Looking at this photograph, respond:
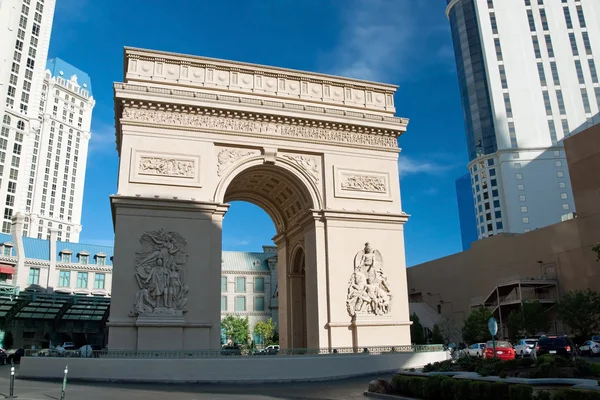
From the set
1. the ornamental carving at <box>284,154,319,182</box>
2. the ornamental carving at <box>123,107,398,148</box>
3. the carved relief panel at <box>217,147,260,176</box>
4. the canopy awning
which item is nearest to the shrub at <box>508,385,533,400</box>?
the ornamental carving at <box>284,154,319,182</box>

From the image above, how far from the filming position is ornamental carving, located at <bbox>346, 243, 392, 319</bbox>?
23375 millimetres

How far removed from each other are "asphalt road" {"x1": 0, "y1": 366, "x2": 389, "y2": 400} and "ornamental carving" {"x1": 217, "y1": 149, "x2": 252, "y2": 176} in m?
9.78

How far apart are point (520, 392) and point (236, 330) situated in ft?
159

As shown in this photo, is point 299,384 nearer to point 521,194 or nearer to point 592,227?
point 592,227

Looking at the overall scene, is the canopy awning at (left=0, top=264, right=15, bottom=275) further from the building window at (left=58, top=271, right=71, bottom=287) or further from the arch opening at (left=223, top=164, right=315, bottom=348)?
the arch opening at (left=223, top=164, right=315, bottom=348)

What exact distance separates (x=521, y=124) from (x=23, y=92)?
77305 millimetres

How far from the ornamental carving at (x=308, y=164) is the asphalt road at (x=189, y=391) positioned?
32.7 feet

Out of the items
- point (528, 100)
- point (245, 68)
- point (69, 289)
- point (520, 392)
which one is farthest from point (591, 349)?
point (528, 100)

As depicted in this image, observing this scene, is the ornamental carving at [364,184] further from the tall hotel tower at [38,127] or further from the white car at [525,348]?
the tall hotel tower at [38,127]

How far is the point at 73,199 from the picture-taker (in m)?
108

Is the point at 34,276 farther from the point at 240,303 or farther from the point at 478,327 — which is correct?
the point at 478,327

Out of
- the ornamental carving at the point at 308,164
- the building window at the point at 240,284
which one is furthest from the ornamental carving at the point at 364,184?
the building window at the point at 240,284

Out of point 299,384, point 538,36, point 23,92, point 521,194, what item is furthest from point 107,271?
point 538,36

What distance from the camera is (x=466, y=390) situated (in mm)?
10883
